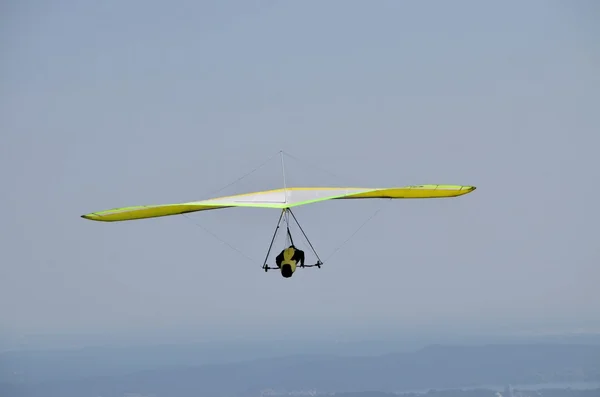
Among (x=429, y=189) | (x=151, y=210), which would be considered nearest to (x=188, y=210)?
(x=151, y=210)

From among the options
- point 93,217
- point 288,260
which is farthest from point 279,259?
point 93,217

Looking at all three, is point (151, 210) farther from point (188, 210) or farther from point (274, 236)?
point (274, 236)

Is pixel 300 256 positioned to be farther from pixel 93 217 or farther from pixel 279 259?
pixel 93 217

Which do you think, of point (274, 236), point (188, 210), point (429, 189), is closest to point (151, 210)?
point (188, 210)

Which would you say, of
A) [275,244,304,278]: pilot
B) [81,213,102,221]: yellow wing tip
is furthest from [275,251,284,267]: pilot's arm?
[81,213,102,221]: yellow wing tip

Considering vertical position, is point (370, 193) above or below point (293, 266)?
above

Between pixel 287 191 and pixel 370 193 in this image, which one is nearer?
pixel 370 193

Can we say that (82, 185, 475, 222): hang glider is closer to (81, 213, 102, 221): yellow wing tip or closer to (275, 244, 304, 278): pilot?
(81, 213, 102, 221): yellow wing tip
